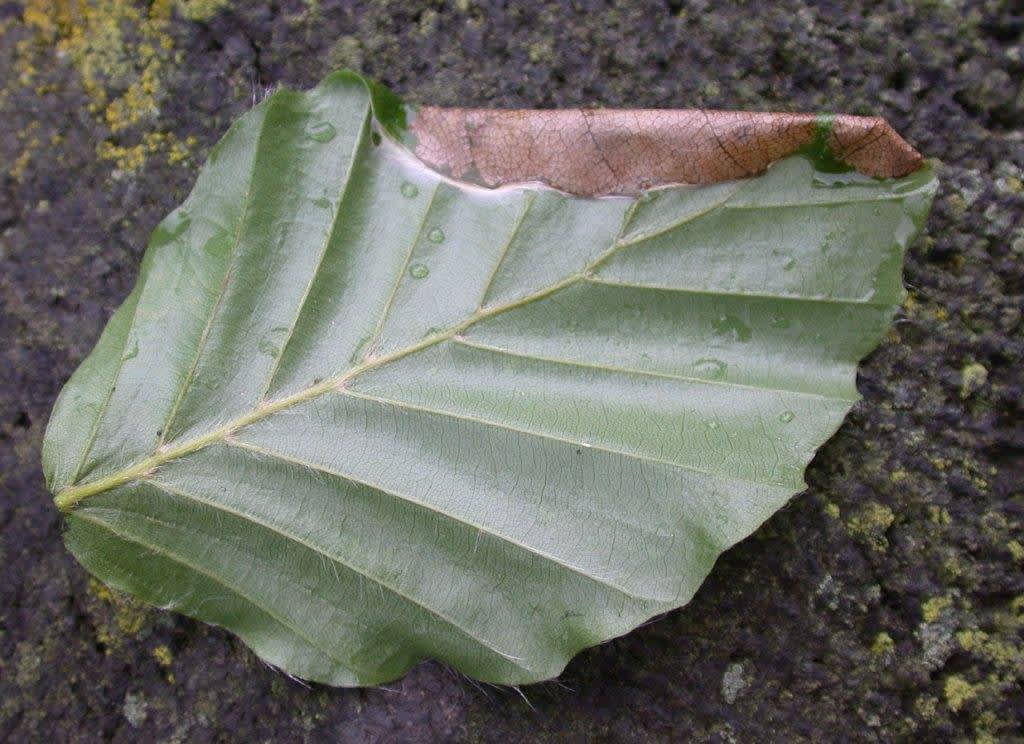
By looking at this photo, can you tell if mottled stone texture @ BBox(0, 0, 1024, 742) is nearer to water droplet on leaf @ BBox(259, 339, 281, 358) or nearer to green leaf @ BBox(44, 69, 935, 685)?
green leaf @ BBox(44, 69, 935, 685)

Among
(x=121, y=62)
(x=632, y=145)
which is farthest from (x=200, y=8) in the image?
(x=632, y=145)

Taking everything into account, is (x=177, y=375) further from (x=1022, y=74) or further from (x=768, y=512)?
(x=1022, y=74)

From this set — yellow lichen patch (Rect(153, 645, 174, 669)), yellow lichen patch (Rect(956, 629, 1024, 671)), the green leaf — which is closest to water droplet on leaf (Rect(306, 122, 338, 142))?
the green leaf

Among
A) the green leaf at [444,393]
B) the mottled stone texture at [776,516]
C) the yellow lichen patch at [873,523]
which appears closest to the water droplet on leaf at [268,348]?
the green leaf at [444,393]

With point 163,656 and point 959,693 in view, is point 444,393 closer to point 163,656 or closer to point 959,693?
point 163,656

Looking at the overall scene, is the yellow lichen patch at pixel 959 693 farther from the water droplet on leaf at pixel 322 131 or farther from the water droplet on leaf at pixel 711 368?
the water droplet on leaf at pixel 322 131

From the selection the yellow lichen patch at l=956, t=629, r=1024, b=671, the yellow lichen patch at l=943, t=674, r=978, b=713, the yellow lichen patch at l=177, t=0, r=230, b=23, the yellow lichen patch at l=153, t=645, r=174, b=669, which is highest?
the yellow lichen patch at l=177, t=0, r=230, b=23
